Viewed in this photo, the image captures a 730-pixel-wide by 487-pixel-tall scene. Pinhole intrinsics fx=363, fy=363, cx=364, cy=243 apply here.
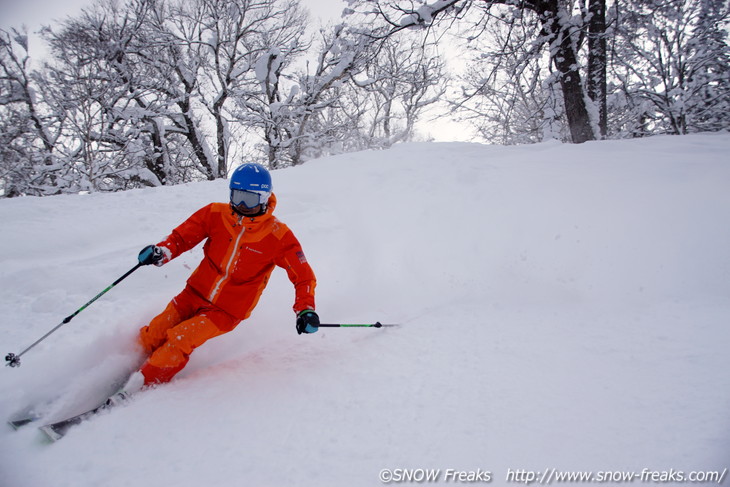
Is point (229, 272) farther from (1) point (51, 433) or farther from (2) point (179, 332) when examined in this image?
(1) point (51, 433)

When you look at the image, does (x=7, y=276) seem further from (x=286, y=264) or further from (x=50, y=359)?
(x=286, y=264)

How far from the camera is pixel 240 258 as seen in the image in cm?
275

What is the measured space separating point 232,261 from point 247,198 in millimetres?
490

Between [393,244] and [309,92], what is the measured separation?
39.1ft

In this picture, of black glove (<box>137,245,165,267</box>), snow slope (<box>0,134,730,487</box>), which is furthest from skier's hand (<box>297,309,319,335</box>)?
black glove (<box>137,245,165,267</box>)

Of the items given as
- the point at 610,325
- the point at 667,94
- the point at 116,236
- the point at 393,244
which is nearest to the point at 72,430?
the point at 116,236

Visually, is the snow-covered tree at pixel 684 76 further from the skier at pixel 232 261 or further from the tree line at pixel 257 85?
the skier at pixel 232 261

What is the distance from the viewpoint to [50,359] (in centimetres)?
249

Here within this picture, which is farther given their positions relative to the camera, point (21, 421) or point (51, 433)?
point (21, 421)

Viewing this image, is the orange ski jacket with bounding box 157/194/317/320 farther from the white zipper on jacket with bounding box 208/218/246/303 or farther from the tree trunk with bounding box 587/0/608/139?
A: the tree trunk with bounding box 587/0/608/139

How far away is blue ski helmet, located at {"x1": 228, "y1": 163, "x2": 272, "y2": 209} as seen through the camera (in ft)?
8.86

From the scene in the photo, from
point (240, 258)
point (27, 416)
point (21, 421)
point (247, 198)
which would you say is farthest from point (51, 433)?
point (247, 198)

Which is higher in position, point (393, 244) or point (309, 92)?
point (309, 92)

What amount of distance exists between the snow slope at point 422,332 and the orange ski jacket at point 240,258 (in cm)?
54
